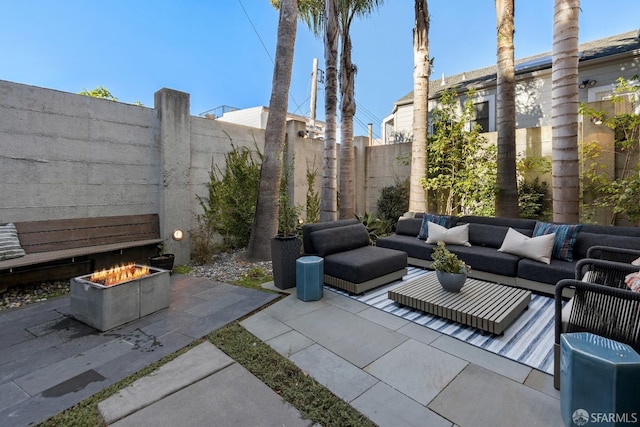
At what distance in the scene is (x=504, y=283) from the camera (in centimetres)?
443

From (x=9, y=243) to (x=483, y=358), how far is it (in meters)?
5.98

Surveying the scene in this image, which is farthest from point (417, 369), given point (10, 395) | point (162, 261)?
point (162, 261)

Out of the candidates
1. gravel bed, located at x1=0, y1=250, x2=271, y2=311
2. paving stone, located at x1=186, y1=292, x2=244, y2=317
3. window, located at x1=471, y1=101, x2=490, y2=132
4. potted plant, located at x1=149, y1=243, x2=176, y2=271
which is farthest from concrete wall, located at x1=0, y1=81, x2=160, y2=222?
window, located at x1=471, y1=101, x2=490, y2=132

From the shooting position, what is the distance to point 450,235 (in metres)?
5.34

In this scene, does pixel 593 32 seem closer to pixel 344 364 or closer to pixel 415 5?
pixel 415 5

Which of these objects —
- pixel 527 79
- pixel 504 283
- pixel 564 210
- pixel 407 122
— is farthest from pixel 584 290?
pixel 407 122

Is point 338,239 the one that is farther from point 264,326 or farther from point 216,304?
point 216,304

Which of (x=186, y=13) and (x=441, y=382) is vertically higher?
(x=186, y=13)

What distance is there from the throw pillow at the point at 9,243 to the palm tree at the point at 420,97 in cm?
717

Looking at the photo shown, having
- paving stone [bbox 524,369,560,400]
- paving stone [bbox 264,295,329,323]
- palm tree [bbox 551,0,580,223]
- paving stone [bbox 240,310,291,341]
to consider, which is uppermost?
palm tree [bbox 551,0,580,223]

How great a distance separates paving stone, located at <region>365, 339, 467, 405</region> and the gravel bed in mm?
3130

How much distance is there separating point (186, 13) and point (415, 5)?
411 inches

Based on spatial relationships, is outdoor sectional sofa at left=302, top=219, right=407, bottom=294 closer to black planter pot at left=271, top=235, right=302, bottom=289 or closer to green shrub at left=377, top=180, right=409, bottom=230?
black planter pot at left=271, top=235, right=302, bottom=289
